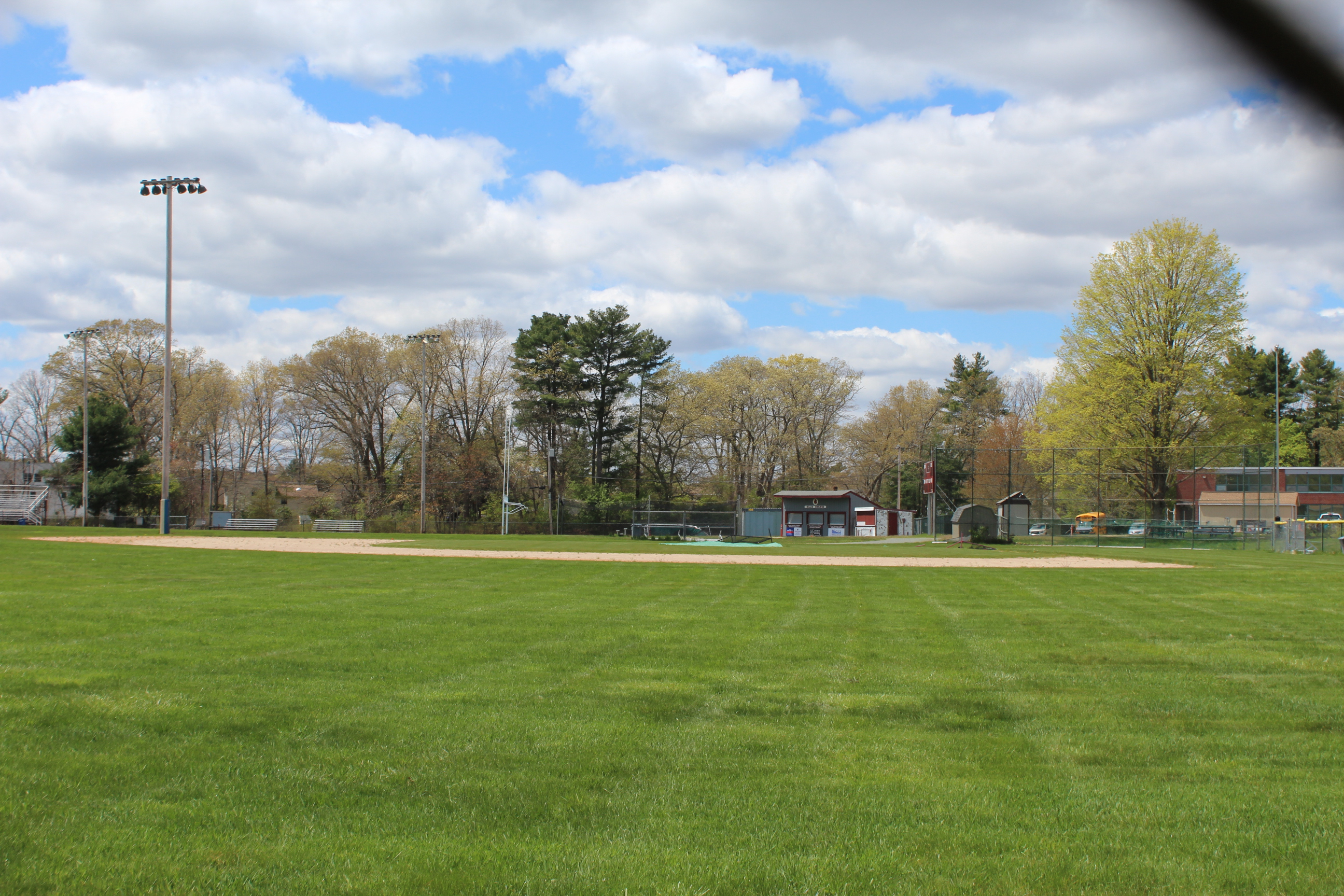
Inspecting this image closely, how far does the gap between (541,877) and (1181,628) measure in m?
11.1

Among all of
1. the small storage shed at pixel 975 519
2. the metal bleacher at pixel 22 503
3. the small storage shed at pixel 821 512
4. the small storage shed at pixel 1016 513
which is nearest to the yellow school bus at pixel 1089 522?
the small storage shed at pixel 1016 513

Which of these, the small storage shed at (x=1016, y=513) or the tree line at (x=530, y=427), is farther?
the tree line at (x=530, y=427)

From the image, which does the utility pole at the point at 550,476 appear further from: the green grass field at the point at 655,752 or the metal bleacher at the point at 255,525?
the green grass field at the point at 655,752

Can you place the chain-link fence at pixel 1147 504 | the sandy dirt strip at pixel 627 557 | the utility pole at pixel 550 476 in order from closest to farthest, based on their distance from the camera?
the sandy dirt strip at pixel 627 557
the chain-link fence at pixel 1147 504
the utility pole at pixel 550 476

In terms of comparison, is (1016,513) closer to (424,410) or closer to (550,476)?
(550,476)

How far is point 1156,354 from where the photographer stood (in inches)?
1783

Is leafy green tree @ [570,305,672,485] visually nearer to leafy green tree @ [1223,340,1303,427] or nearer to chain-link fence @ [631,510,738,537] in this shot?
chain-link fence @ [631,510,738,537]

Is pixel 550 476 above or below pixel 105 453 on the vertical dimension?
below

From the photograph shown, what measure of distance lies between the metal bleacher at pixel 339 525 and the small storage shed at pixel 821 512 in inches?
1187

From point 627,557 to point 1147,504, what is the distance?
31.1 metres

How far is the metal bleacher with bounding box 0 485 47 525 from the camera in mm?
53594

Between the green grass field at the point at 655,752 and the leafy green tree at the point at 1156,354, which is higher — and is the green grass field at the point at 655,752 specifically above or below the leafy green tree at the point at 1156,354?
below

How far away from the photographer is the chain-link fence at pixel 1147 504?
41.5 metres

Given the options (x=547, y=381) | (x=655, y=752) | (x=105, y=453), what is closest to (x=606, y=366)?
(x=547, y=381)
